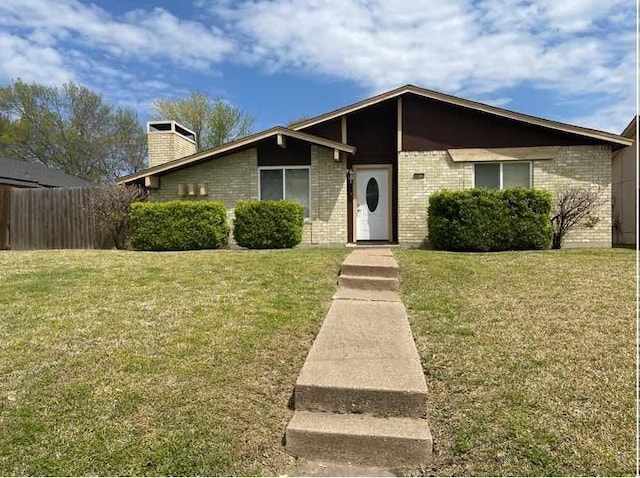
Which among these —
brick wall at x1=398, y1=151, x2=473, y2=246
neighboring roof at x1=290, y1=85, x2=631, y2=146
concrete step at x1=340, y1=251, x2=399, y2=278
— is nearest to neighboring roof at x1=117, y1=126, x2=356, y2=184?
neighboring roof at x1=290, y1=85, x2=631, y2=146

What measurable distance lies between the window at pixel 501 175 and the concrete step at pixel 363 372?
8096mm

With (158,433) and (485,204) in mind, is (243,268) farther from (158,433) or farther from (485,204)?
(485,204)

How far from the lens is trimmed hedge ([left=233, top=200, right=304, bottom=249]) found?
37.3 ft

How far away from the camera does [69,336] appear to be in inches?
180

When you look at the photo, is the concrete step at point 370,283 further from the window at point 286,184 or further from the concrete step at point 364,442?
the window at point 286,184

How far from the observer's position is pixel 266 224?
37.3 ft

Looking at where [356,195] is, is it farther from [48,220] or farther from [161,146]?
[48,220]

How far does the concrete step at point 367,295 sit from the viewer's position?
6.32 metres

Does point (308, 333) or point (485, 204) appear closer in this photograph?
point (308, 333)

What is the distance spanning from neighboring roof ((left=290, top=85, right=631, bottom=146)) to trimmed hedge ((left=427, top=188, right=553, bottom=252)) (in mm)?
2123

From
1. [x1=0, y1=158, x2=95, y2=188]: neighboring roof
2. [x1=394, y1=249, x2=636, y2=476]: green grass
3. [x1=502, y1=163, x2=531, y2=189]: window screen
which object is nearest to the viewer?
[x1=394, y1=249, x2=636, y2=476]: green grass

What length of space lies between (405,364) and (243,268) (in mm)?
4550

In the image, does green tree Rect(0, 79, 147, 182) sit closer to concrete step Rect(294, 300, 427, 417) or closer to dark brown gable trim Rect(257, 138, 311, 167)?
dark brown gable trim Rect(257, 138, 311, 167)

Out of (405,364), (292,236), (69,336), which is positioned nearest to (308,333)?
(405,364)
